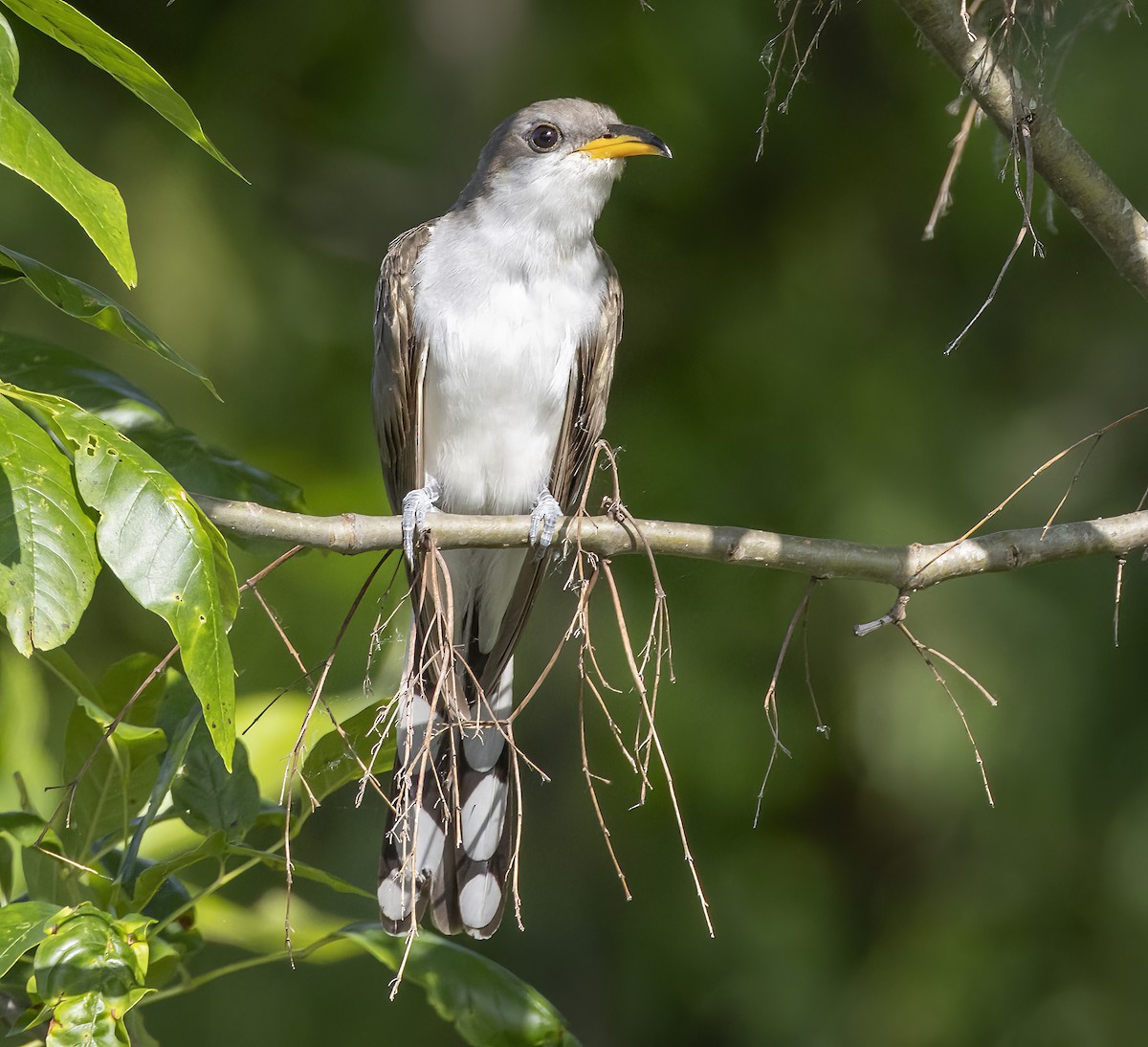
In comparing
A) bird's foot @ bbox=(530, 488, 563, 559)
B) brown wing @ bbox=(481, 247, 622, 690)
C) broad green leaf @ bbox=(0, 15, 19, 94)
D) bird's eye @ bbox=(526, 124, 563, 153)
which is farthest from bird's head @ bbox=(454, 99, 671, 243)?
broad green leaf @ bbox=(0, 15, 19, 94)

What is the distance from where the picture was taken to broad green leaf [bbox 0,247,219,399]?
6.88 feet

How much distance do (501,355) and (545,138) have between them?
56 centimetres

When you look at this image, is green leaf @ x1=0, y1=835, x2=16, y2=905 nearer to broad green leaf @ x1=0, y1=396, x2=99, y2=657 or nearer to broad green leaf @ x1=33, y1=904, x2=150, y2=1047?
broad green leaf @ x1=33, y1=904, x2=150, y2=1047

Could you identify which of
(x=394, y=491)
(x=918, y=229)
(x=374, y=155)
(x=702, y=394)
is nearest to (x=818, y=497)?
(x=702, y=394)

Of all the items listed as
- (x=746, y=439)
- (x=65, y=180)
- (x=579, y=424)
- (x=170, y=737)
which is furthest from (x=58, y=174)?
(x=746, y=439)

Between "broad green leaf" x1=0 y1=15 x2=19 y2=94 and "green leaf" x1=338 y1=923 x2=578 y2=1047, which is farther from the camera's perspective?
"green leaf" x1=338 y1=923 x2=578 y2=1047

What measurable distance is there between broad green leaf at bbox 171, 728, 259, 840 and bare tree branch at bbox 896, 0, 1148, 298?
62.7 inches

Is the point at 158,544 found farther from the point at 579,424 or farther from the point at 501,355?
the point at 579,424

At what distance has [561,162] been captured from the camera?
10.8 ft

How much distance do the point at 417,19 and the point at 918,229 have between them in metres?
1.98

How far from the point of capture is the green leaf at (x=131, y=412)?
2.55m

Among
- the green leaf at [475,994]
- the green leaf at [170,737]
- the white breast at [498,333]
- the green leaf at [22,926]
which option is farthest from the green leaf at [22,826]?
the white breast at [498,333]

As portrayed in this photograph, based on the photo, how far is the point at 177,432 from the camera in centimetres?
264

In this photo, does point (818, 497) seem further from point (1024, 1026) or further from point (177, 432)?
point (177, 432)
